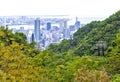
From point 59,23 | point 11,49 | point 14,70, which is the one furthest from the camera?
point 59,23

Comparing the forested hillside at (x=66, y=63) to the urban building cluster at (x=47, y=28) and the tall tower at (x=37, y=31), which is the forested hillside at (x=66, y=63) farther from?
the tall tower at (x=37, y=31)

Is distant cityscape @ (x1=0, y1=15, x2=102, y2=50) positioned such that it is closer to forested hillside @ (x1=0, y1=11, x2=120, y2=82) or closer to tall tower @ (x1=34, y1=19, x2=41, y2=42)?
tall tower @ (x1=34, y1=19, x2=41, y2=42)

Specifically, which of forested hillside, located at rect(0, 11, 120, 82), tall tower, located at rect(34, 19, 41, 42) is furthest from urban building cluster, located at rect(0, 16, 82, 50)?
forested hillside, located at rect(0, 11, 120, 82)

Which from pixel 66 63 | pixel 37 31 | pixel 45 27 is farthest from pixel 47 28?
pixel 66 63

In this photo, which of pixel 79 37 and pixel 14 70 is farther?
pixel 79 37

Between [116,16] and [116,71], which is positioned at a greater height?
[116,16]

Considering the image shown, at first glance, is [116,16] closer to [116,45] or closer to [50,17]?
[116,45]

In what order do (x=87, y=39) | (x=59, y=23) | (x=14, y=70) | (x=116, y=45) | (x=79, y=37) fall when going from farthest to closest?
(x=59, y=23) → (x=79, y=37) → (x=87, y=39) → (x=116, y=45) → (x=14, y=70)

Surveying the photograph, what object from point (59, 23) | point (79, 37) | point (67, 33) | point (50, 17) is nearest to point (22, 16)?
point (50, 17)

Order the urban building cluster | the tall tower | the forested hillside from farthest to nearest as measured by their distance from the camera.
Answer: the urban building cluster → the tall tower → the forested hillside
